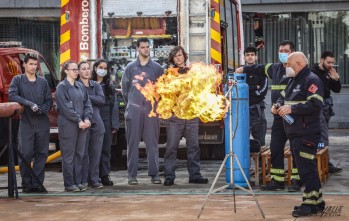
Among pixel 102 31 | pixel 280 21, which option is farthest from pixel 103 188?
pixel 280 21

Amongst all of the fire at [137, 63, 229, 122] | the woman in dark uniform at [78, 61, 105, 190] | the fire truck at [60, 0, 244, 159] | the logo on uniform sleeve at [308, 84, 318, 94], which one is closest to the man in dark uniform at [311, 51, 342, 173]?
the fire truck at [60, 0, 244, 159]

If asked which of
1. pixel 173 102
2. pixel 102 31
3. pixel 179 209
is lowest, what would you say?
pixel 179 209

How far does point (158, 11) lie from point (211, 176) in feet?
9.53

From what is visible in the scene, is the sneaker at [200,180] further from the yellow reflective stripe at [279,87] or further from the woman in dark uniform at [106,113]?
the yellow reflective stripe at [279,87]

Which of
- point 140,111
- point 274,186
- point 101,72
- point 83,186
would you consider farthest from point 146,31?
point 274,186

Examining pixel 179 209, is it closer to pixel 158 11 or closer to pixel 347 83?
pixel 158 11

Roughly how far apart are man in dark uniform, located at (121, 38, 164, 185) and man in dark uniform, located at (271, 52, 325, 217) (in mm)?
3443

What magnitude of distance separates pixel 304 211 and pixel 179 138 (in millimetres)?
3938

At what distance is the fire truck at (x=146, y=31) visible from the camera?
15.8m

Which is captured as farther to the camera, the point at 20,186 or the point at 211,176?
the point at 211,176

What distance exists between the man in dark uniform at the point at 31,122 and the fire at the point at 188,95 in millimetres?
1494

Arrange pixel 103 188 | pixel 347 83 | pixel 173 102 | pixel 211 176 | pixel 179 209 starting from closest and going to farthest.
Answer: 1. pixel 179 209
2. pixel 173 102
3. pixel 103 188
4. pixel 211 176
5. pixel 347 83

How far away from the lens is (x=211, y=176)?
49.7 feet

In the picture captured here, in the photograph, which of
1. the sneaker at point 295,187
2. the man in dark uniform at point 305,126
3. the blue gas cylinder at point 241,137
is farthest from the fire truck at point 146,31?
the man in dark uniform at point 305,126
